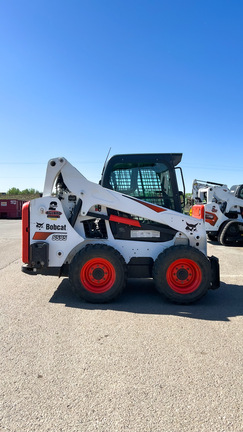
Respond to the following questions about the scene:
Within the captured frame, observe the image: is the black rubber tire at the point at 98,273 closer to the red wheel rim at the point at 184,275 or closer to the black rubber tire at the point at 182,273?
the black rubber tire at the point at 182,273

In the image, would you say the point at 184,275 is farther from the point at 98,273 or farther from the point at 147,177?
the point at 147,177

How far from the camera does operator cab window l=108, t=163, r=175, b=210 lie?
5.47 metres

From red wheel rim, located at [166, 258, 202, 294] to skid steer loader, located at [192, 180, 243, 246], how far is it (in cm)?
777

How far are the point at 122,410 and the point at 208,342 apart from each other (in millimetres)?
1504

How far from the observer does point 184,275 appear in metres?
4.98

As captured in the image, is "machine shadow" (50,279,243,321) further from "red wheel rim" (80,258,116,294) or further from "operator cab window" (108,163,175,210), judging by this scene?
"operator cab window" (108,163,175,210)

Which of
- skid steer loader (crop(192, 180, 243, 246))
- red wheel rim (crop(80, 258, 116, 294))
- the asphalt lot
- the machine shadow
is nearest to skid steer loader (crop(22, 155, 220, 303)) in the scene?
red wheel rim (crop(80, 258, 116, 294))

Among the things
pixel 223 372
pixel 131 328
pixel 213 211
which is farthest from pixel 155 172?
pixel 213 211

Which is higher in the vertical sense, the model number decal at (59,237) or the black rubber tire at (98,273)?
the model number decal at (59,237)

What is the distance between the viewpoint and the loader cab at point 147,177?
545cm

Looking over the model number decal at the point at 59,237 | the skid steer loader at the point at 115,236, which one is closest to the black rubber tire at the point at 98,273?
the skid steer loader at the point at 115,236

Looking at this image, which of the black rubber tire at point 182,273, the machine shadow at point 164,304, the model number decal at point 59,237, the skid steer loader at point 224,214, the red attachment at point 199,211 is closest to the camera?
the machine shadow at point 164,304

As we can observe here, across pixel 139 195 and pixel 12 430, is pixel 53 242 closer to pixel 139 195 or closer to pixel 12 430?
pixel 139 195

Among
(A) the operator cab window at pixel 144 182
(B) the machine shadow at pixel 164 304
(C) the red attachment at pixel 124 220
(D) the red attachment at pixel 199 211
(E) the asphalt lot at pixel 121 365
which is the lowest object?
(E) the asphalt lot at pixel 121 365
